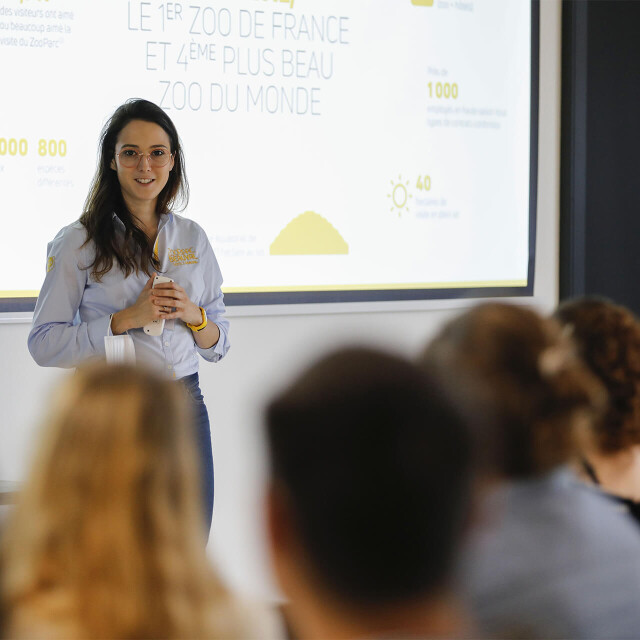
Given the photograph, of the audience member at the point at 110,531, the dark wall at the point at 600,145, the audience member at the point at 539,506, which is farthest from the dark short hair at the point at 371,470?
the dark wall at the point at 600,145

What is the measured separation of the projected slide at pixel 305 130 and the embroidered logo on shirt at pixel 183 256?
0.62 metres

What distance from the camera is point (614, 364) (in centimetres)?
146

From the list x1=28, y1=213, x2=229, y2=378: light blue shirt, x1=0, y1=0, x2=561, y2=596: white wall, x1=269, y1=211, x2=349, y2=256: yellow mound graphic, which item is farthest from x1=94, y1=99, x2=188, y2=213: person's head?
x1=269, y1=211, x2=349, y2=256: yellow mound graphic

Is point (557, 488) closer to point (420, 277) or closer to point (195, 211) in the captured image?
point (195, 211)

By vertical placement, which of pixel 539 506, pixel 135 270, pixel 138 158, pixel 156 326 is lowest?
pixel 539 506

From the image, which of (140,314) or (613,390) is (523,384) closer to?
(613,390)

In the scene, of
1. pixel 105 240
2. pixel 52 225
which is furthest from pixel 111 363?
pixel 52 225

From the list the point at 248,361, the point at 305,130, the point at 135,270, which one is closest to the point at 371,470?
the point at 135,270

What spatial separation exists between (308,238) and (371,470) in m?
2.60

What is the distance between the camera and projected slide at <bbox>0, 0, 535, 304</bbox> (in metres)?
2.81

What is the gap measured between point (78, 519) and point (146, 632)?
0.38 ft

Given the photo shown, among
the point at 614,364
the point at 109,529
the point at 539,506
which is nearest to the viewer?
the point at 109,529

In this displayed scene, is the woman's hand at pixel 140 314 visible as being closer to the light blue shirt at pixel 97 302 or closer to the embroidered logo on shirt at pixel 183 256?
the light blue shirt at pixel 97 302

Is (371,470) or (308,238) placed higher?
(308,238)
